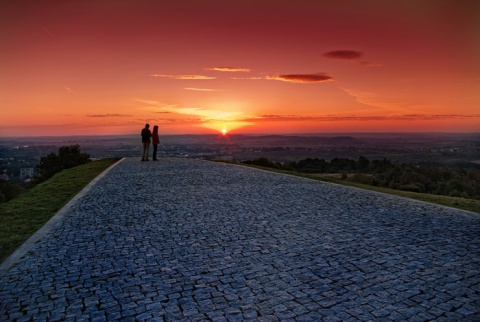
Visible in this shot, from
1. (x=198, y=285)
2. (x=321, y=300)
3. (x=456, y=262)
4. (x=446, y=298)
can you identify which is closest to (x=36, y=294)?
(x=198, y=285)

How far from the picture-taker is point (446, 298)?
4398 mm

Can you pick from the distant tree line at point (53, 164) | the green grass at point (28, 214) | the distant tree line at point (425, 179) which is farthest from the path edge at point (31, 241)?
the distant tree line at point (53, 164)

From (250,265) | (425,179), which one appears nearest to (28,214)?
(250,265)

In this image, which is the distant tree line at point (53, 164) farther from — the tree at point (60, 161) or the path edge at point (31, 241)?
the path edge at point (31, 241)

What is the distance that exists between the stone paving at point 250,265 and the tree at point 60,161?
26.9 meters

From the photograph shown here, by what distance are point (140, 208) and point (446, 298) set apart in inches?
295

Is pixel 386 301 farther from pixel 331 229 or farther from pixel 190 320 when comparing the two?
pixel 331 229

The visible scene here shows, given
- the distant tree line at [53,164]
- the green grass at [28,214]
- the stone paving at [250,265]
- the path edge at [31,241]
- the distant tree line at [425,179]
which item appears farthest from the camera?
the distant tree line at [53,164]

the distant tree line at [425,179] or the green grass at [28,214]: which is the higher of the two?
the green grass at [28,214]

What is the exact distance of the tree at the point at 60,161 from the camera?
33625mm

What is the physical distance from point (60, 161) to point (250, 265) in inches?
1378

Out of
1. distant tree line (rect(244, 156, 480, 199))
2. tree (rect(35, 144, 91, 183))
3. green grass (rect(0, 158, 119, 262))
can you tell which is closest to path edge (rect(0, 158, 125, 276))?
green grass (rect(0, 158, 119, 262))

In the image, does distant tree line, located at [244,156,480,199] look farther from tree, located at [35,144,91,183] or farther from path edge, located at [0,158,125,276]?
tree, located at [35,144,91,183]

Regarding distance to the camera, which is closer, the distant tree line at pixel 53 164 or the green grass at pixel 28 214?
the green grass at pixel 28 214
